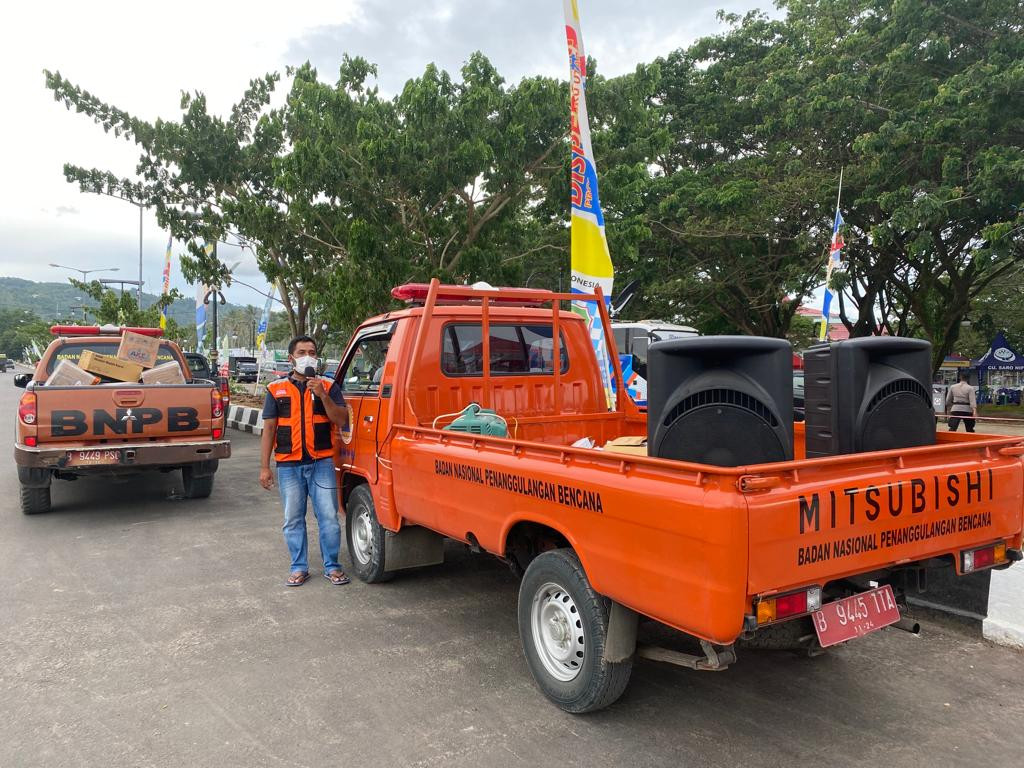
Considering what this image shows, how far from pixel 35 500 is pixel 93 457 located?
0.96 m

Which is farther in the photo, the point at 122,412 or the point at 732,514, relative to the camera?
the point at 122,412

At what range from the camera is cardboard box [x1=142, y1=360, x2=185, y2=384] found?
8086 millimetres

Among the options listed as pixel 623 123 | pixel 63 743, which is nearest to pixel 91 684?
pixel 63 743

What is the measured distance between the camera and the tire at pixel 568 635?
3.11 m

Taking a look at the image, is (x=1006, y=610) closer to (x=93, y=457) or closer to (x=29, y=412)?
(x=93, y=457)

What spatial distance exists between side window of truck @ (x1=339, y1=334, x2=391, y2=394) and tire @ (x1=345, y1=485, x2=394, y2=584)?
756 mm

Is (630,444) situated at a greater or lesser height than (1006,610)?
greater

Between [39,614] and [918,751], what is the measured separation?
→ 16.5 ft

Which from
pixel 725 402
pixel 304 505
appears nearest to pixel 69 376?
pixel 304 505

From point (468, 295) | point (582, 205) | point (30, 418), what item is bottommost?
point (30, 418)

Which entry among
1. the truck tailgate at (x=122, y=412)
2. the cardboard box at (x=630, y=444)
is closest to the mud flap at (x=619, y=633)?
the cardboard box at (x=630, y=444)

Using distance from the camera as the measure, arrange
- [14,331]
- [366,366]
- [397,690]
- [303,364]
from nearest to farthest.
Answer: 1. [397,690]
2. [303,364]
3. [366,366]
4. [14,331]

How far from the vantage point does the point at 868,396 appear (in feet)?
10.9

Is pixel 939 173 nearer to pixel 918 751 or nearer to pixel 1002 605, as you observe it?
pixel 1002 605
